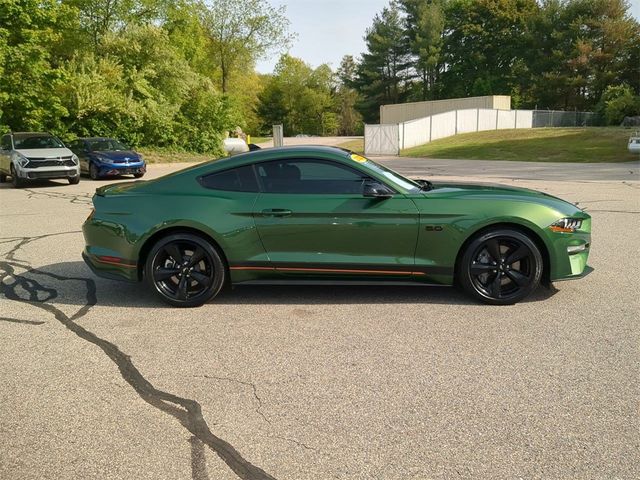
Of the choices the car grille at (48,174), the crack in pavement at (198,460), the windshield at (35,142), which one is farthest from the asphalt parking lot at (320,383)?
the windshield at (35,142)

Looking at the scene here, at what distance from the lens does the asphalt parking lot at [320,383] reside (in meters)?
2.67

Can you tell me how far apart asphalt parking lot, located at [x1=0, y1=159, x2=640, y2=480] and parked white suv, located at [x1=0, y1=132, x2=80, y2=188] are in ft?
37.3

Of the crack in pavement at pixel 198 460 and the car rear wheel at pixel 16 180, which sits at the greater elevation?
the car rear wheel at pixel 16 180

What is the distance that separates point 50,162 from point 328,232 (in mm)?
13883

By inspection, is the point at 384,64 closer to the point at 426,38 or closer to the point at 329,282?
the point at 426,38

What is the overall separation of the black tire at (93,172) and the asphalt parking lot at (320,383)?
13.6m

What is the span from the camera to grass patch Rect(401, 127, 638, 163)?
87.9ft

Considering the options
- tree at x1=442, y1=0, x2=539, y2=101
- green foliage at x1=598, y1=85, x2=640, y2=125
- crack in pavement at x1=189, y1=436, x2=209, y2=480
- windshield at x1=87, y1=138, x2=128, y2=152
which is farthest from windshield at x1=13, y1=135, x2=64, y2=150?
tree at x1=442, y1=0, x2=539, y2=101

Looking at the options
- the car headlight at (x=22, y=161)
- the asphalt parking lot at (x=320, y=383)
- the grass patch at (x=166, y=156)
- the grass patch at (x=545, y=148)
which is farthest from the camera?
the grass patch at (x=545, y=148)

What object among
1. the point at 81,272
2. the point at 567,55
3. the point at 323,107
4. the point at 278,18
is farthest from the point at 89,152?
the point at 323,107

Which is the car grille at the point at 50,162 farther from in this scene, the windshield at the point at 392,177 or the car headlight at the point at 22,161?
the windshield at the point at 392,177

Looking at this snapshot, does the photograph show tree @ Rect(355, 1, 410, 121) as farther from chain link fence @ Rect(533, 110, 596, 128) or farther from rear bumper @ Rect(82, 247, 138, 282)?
rear bumper @ Rect(82, 247, 138, 282)

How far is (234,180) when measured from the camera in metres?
5.05

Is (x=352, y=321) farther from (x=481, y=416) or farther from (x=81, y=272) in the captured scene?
(x=81, y=272)
